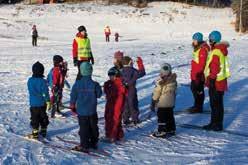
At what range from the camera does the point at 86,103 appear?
8.72m

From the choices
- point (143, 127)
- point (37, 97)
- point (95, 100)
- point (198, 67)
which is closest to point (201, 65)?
point (198, 67)

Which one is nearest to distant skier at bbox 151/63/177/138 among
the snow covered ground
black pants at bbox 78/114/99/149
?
the snow covered ground

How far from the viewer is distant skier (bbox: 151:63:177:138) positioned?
9781 millimetres

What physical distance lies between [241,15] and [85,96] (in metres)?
51.9

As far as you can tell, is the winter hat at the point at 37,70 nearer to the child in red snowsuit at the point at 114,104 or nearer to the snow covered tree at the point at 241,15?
the child in red snowsuit at the point at 114,104

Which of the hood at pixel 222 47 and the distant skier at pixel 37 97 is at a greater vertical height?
the hood at pixel 222 47

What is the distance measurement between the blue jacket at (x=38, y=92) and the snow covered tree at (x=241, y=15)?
49.9 m

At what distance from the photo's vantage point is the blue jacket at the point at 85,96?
873cm

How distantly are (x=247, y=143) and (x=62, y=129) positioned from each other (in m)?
3.43

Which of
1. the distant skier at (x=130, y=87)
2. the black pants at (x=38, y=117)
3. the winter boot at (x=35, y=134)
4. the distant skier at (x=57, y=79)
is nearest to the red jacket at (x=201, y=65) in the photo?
the distant skier at (x=130, y=87)

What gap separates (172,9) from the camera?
216 ft

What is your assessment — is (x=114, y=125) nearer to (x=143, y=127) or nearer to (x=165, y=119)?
(x=165, y=119)

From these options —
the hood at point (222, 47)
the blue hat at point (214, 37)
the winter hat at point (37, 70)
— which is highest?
the blue hat at point (214, 37)

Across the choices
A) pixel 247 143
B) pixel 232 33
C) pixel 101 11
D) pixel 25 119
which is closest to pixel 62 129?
pixel 25 119
